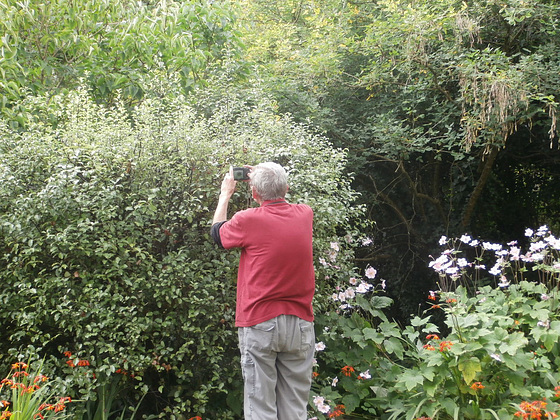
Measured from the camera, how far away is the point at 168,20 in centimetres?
575

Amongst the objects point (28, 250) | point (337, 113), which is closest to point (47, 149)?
point (28, 250)

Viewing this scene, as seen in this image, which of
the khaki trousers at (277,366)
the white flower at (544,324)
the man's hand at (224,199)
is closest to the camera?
the khaki trousers at (277,366)

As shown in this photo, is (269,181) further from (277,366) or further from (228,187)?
(277,366)

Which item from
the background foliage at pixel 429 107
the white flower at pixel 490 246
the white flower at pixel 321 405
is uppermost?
the background foliage at pixel 429 107

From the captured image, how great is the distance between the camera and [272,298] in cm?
286

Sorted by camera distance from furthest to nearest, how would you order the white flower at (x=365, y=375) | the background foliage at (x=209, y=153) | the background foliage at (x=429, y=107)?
the background foliage at (x=429, y=107), the white flower at (x=365, y=375), the background foliage at (x=209, y=153)

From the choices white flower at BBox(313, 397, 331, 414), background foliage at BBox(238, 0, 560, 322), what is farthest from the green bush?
background foliage at BBox(238, 0, 560, 322)

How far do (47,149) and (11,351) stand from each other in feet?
4.05

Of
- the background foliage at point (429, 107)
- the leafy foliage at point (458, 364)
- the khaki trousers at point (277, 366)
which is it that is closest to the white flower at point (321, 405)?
the leafy foliage at point (458, 364)

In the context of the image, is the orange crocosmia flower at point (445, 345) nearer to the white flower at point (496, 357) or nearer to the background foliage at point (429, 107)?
the white flower at point (496, 357)

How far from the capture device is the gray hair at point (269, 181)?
2.95 meters

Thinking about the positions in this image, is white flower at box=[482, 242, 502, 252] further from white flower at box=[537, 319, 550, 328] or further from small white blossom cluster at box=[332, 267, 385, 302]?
small white blossom cluster at box=[332, 267, 385, 302]

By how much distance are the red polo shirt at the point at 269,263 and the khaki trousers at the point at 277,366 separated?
0.07 meters

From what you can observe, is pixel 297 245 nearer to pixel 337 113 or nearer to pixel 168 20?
pixel 168 20
